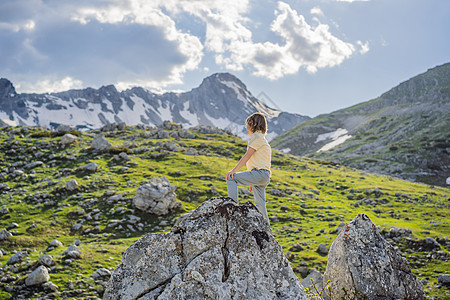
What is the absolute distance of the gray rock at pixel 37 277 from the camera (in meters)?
13.0

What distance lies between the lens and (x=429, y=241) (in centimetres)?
2053

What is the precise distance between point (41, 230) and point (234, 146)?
153 ft

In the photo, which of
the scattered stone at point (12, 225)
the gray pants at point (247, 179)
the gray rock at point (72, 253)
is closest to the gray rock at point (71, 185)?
the scattered stone at point (12, 225)

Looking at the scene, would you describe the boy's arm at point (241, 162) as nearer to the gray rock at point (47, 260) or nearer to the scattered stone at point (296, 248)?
the gray rock at point (47, 260)

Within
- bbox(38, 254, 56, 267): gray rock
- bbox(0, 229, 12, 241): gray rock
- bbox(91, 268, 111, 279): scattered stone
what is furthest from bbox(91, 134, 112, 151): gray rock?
bbox(91, 268, 111, 279): scattered stone

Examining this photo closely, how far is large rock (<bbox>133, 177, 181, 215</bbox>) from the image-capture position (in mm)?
25047

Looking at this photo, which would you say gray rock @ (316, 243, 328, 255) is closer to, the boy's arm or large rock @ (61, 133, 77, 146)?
the boy's arm

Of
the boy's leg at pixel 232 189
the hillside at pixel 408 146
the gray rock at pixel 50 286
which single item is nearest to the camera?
the boy's leg at pixel 232 189

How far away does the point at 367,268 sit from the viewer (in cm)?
941

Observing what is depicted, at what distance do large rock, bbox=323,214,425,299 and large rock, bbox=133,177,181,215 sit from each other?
1756 centimetres

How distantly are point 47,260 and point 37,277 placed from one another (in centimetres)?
149

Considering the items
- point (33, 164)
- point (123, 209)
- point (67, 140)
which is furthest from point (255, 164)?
point (67, 140)

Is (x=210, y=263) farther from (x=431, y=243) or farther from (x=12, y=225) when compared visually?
(x=431, y=243)

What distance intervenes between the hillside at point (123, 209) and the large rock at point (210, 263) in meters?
7.57
